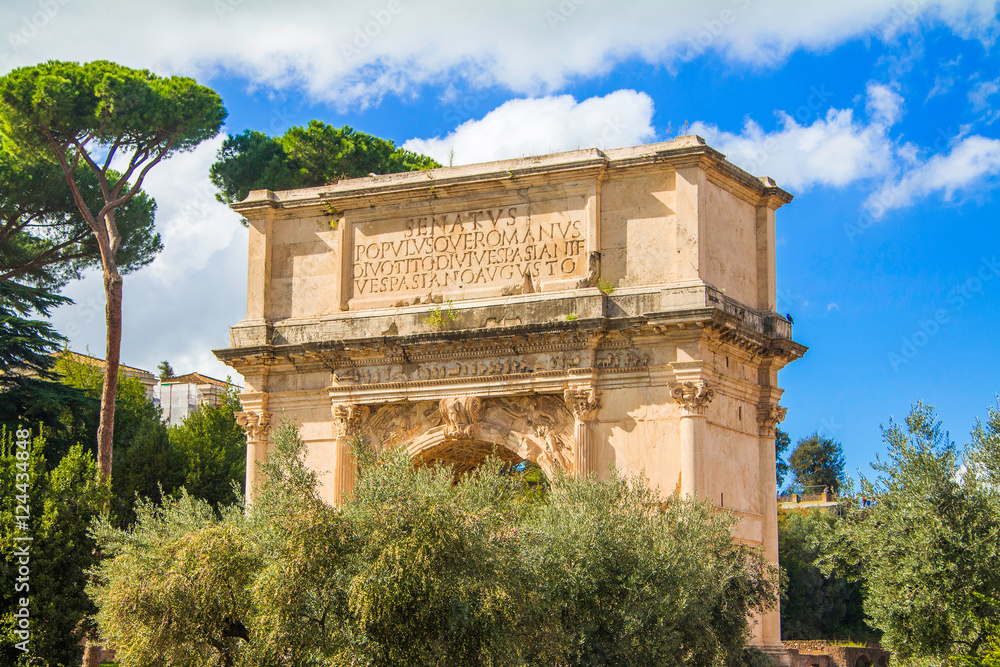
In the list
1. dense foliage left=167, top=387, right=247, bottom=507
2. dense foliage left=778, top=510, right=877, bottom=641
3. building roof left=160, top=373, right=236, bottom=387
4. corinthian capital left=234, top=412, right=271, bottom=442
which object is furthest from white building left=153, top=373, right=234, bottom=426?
corinthian capital left=234, top=412, right=271, bottom=442

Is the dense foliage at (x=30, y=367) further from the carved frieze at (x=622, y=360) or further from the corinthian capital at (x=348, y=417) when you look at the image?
the carved frieze at (x=622, y=360)

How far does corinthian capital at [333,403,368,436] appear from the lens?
2233 cm

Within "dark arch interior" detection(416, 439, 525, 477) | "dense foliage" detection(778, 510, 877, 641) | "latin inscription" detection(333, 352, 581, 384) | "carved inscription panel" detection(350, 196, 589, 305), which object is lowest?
"dense foliage" detection(778, 510, 877, 641)

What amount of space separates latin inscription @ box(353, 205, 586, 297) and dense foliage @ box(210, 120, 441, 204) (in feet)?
40.7

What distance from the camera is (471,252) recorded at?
22.4m

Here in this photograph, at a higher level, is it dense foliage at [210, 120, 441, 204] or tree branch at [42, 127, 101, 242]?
dense foliage at [210, 120, 441, 204]

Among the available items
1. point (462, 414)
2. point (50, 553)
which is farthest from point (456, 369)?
point (50, 553)

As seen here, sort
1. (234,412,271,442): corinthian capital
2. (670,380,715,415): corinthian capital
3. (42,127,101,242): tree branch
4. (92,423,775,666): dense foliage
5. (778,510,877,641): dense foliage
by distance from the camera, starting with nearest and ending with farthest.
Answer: (92,423,775,666): dense foliage < (670,380,715,415): corinthian capital < (234,412,271,442): corinthian capital < (42,127,101,242): tree branch < (778,510,877,641): dense foliage

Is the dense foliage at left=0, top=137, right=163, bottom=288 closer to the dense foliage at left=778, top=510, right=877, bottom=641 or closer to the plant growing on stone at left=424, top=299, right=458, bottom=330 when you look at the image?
the plant growing on stone at left=424, top=299, right=458, bottom=330

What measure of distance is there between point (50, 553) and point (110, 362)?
939cm

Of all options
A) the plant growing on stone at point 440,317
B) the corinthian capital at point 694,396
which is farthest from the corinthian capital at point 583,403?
the plant growing on stone at point 440,317

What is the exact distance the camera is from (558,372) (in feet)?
68.8

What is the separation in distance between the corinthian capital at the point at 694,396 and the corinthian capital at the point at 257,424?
7454mm

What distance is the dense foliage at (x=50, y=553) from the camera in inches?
715
